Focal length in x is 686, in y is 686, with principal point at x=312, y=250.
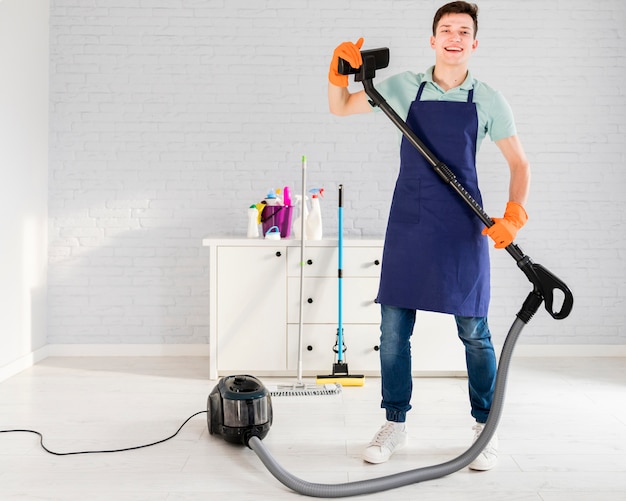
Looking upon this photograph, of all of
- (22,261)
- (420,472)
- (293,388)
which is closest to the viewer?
(420,472)

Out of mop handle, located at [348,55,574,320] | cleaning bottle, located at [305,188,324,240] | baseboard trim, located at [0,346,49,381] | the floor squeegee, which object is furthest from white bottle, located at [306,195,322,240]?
baseboard trim, located at [0,346,49,381]

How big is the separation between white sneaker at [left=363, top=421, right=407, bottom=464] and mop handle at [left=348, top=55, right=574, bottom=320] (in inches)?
22.3

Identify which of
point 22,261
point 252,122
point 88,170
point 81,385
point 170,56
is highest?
point 170,56

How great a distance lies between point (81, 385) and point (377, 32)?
7.58ft

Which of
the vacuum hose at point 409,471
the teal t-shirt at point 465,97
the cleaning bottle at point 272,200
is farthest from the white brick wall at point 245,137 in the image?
the vacuum hose at point 409,471

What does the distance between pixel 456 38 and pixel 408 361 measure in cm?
100

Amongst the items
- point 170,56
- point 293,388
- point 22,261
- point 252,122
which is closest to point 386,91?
point 293,388

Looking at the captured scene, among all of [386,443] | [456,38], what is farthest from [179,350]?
[456,38]

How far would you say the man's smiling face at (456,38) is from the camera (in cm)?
205

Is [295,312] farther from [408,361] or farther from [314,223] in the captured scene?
[408,361]

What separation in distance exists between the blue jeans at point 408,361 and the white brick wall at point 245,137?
1.56 m

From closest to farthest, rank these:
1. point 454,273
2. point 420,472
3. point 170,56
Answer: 1. point 420,472
2. point 454,273
3. point 170,56

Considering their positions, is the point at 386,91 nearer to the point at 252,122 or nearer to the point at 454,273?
the point at 454,273

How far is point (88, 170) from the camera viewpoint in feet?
12.0
